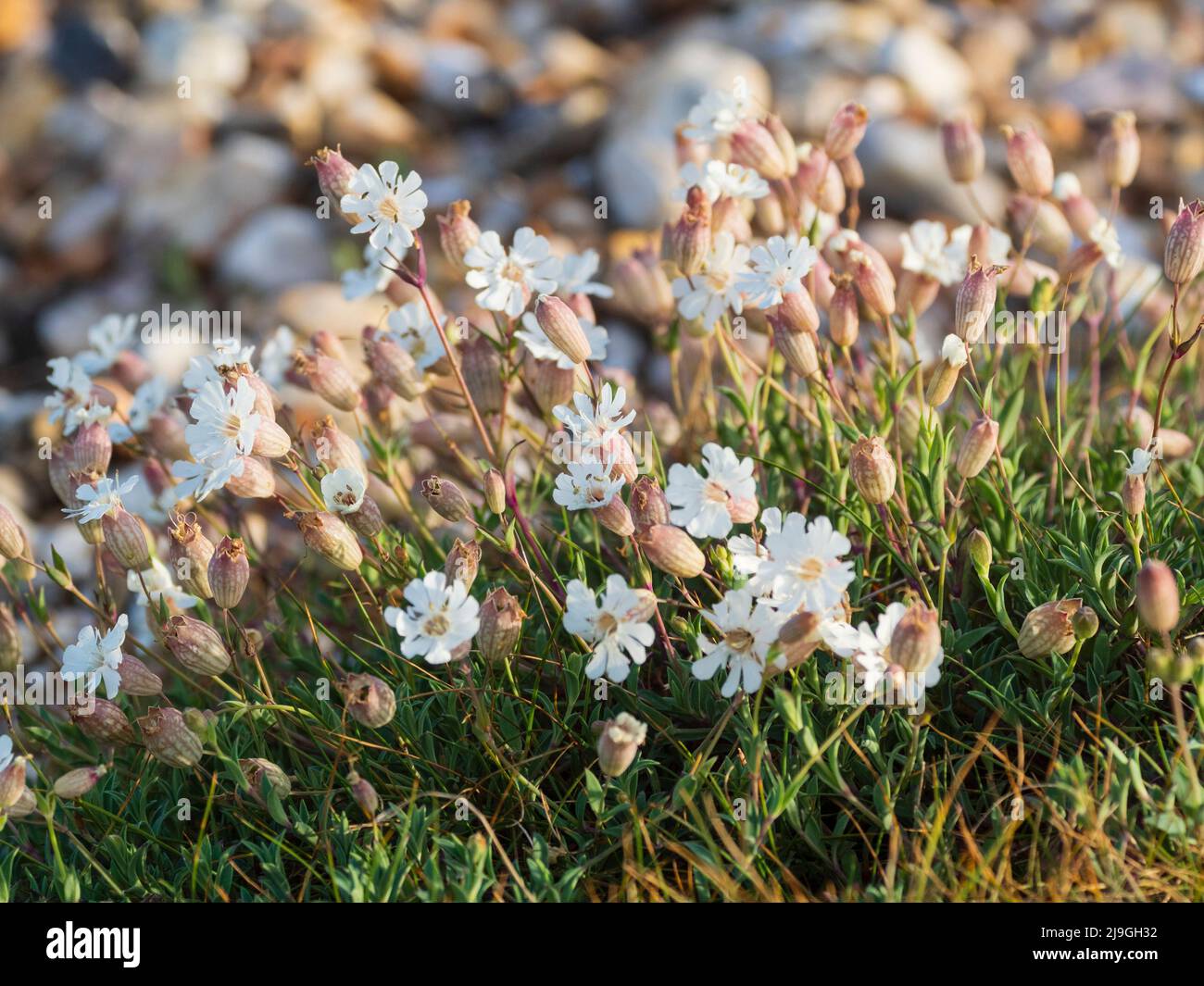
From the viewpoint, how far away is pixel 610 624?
5.41 ft

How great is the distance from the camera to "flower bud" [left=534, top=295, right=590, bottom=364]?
1.85 metres

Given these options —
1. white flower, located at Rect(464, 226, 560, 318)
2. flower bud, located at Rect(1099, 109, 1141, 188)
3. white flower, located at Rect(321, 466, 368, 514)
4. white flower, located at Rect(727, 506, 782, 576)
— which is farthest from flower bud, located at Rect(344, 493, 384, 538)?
flower bud, located at Rect(1099, 109, 1141, 188)

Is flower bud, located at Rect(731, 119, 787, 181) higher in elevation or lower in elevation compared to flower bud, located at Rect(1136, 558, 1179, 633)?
higher

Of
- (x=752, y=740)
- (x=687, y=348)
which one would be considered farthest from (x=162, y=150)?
(x=752, y=740)

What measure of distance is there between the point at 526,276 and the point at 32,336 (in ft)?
10.9

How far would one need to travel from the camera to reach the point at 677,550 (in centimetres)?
167

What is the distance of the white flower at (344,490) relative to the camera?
6.03ft

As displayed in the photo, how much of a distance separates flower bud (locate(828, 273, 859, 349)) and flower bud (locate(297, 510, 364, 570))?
86 cm

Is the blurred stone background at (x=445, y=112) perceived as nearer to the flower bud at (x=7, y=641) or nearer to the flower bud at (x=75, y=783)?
the flower bud at (x=7, y=641)

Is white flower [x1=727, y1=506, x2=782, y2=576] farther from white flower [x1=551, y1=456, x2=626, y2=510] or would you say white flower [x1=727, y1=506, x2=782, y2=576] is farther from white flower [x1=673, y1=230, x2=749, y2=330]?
white flower [x1=673, y1=230, x2=749, y2=330]

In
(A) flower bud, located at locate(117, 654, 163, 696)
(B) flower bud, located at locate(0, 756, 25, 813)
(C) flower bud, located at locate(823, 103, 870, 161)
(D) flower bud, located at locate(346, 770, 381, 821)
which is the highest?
(C) flower bud, located at locate(823, 103, 870, 161)
